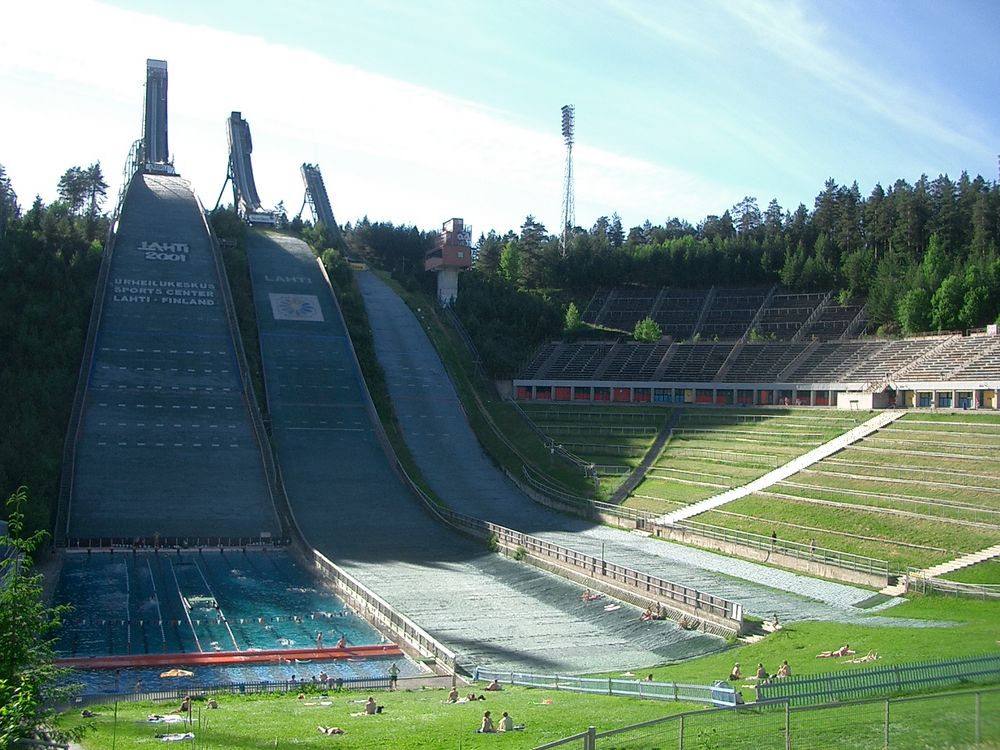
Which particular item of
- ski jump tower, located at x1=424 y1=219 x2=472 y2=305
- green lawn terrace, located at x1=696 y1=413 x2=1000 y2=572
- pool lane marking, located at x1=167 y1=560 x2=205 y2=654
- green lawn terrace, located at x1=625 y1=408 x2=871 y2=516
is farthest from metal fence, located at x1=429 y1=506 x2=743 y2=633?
ski jump tower, located at x1=424 y1=219 x2=472 y2=305

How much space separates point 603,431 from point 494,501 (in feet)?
33.4

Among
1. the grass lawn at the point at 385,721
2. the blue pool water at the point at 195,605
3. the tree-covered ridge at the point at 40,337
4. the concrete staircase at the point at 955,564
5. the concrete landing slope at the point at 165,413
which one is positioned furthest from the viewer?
the concrete landing slope at the point at 165,413

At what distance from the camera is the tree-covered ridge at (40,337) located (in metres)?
40.9

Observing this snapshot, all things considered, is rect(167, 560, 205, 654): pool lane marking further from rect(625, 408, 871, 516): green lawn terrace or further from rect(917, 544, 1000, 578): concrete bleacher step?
rect(917, 544, 1000, 578): concrete bleacher step

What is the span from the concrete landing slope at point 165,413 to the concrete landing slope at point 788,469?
17381 millimetres

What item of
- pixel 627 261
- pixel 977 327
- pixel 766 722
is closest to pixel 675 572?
pixel 766 722

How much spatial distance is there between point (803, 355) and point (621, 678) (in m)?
41.5

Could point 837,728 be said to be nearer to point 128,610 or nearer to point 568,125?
point 128,610

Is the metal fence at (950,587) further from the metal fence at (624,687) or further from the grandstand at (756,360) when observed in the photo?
the grandstand at (756,360)

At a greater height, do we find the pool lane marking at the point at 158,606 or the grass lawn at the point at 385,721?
the grass lawn at the point at 385,721

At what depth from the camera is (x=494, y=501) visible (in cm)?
4784

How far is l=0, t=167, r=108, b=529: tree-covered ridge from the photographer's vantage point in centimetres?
4094

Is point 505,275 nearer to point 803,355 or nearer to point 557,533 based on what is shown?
point 803,355

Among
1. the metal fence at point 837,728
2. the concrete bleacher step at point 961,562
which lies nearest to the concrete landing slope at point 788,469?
the concrete bleacher step at point 961,562
